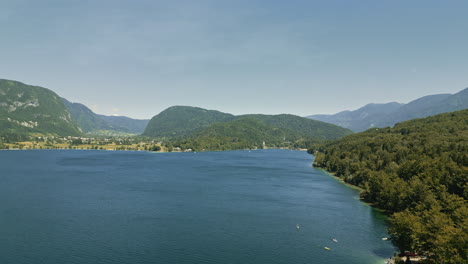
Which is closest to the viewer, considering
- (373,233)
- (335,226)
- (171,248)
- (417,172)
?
(171,248)

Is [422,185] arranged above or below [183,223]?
above

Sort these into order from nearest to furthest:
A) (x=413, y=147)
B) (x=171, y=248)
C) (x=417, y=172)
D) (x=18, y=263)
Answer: (x=18, y=263) < (x=171, y=248) < (x=417, y=172) < (x=413, y=147)

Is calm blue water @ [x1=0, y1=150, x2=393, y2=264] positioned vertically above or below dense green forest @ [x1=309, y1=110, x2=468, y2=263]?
below

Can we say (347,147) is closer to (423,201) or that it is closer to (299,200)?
(299,200)

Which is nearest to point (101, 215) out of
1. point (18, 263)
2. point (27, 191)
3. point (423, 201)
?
point (18, 263)
